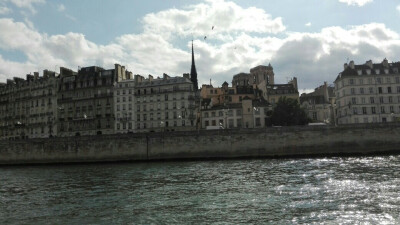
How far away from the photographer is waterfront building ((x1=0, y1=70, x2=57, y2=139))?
8788cm

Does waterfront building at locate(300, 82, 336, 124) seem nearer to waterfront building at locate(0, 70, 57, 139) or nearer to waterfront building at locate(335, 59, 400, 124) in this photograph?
waterfront building at locate(335, 59, 400, 124)

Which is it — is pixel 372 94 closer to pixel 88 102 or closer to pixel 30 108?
pixel 88 102

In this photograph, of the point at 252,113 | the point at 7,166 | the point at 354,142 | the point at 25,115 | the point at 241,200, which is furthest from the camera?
the point at 25,115

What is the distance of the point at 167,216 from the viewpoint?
1781 cm

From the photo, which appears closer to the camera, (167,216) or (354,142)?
(167,216)

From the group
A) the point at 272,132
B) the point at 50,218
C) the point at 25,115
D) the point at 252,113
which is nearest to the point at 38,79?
the point at 25,115

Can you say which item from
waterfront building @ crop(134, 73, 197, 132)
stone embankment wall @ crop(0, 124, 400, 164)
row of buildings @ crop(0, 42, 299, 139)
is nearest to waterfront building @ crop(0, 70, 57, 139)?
row of buildings @ crop(0, 42, 299, 139)

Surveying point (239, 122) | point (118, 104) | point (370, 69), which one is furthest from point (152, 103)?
point (370, 69)

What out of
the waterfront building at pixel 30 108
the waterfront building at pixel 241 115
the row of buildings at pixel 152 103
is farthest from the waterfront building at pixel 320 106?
the waterfront building at pixel 30 108

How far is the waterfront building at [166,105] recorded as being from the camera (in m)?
78.2

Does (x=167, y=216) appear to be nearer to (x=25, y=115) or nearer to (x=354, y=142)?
(x=354, y=142)

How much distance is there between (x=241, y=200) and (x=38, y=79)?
3297 inches

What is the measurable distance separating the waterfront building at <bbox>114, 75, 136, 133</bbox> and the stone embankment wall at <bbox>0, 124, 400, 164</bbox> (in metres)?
21.1

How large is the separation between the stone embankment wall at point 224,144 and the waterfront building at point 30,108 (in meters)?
26.2
